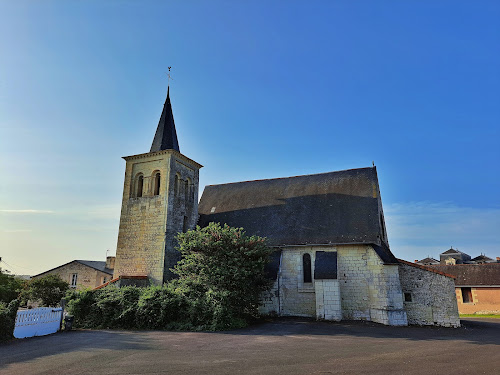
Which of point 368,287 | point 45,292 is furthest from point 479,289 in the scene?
point 45,292

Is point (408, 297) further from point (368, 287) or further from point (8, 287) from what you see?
point (8, 287)

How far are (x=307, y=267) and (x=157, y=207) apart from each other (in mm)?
10075

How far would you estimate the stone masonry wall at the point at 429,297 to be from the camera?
16.8 m

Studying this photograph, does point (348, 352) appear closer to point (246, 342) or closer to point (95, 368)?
point (246, 342)

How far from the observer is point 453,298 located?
55.5 ft

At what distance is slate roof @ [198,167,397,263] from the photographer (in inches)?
751

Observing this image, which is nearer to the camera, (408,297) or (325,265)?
(408,297)

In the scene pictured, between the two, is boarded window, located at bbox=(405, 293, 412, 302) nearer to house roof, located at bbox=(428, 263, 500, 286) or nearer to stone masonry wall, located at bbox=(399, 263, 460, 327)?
stone masonry wall, located at bbox=(399, 263, 460, 327)

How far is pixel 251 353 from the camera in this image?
9148 millimetres

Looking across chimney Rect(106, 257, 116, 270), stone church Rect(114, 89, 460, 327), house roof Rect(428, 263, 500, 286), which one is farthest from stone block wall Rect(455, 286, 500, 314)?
chimney Rect(106, 257, 116, 270)

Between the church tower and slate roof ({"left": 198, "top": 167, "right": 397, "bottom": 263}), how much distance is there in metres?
2.66

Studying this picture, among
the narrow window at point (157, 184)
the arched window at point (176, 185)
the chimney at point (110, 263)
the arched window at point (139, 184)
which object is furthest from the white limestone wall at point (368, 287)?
the chimney at point (110, 263)

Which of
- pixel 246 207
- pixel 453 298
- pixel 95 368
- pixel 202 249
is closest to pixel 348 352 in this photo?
pixel 95 368

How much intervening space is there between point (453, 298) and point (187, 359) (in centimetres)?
1482
